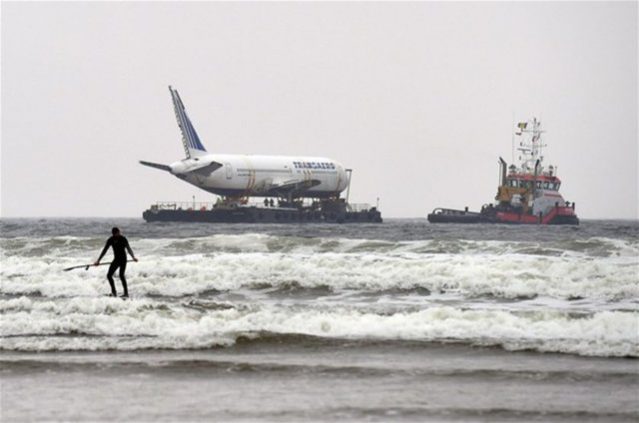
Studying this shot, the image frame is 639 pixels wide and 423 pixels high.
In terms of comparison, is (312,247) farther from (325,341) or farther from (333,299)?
(325,341)

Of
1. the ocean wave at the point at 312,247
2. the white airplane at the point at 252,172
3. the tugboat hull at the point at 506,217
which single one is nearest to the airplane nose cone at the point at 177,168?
the white airplane at the point at 252,172

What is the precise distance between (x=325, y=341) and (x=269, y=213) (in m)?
87.6

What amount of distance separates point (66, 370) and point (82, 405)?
2.20 metres

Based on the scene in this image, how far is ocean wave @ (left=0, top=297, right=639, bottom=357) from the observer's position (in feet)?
48.9

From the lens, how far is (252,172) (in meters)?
105

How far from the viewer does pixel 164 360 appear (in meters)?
13.5

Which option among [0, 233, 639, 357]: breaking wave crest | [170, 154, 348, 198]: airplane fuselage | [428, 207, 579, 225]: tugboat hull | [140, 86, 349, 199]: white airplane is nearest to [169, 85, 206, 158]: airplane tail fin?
[140, 86, 349, 199]: white airplane

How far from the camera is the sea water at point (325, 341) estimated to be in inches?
423

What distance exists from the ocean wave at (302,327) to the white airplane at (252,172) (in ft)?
276

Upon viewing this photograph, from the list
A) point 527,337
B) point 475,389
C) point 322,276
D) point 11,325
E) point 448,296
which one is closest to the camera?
point 475,389

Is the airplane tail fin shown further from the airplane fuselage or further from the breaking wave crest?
the breaking wave crest

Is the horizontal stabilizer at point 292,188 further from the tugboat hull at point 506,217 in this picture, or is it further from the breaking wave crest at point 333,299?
the breaking wave crest at point 333,299

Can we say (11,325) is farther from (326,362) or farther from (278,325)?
(326,362)

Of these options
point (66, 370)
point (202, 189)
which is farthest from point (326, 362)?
point (202, 189)
